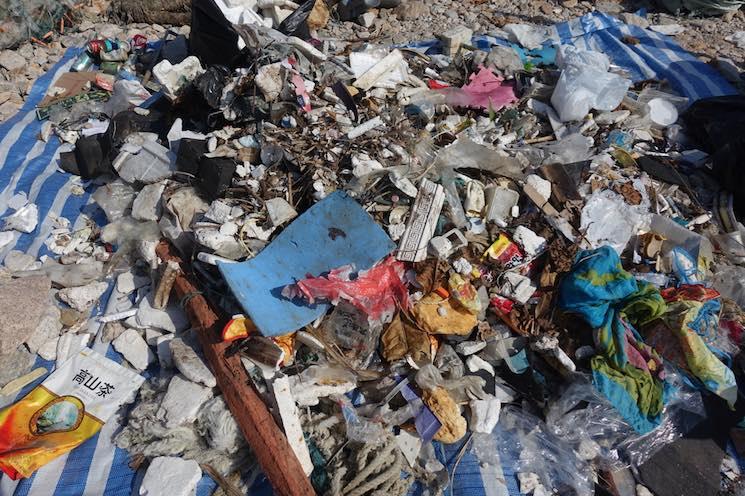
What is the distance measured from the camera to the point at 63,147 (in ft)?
13.1

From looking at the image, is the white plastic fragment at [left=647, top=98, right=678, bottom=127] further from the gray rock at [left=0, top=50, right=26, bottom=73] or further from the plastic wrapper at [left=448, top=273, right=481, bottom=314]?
the gray rock at [left=0, top=50, right=26, bottom=73]

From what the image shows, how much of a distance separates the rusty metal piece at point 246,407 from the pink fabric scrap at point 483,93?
266cm

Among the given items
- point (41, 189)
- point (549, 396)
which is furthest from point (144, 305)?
point (549, 396)

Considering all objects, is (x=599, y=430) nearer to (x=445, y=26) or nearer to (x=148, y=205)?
(x=148, y=205)

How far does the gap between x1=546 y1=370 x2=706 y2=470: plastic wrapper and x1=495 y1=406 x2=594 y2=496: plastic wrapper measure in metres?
0.06

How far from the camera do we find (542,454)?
8.02ft

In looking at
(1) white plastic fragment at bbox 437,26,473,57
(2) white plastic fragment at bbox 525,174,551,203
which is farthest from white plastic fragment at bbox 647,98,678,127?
(1) white plastic fragment at bbox 437,26,473,57

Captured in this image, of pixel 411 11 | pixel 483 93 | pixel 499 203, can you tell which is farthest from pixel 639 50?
pixel 499 203

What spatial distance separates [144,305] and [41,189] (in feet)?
5.50

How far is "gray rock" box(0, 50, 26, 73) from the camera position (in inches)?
194

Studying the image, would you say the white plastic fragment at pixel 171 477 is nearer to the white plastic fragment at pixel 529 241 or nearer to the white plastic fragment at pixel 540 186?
the white plastic fragment at pixel 529 241

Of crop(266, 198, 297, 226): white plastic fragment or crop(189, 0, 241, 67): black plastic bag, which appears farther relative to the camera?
crop(189, 0, 241, 67): black plastic bag

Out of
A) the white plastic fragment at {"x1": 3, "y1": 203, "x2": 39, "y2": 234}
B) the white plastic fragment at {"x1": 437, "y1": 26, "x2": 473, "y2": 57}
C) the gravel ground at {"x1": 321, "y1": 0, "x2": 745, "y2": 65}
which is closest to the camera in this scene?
the white plastic fragment at {"x1": 3, "y1": 203, "x2": 39, "y2": 234}

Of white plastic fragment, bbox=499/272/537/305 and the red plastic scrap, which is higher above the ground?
the red plastic scrap
